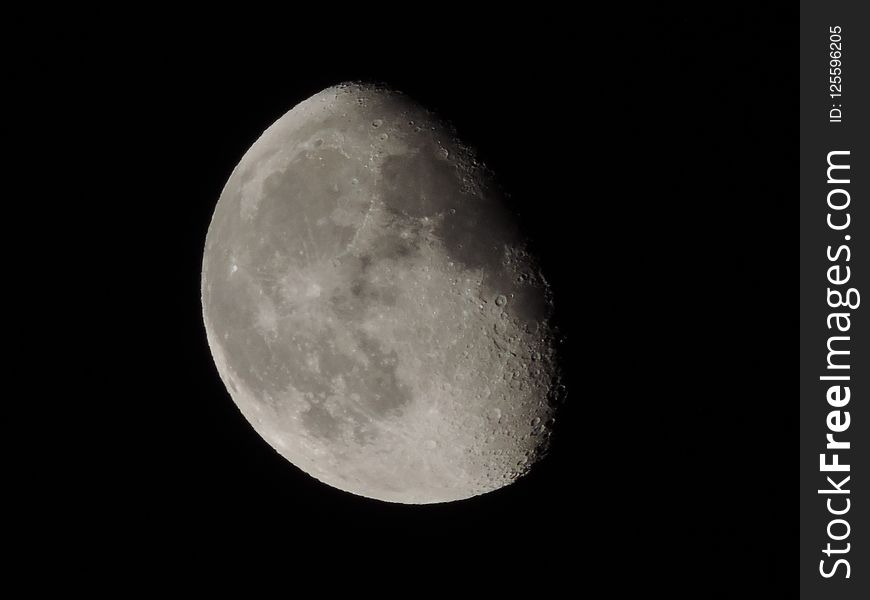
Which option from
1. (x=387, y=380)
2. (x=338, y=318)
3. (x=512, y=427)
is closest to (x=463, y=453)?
(x=512, y=427)

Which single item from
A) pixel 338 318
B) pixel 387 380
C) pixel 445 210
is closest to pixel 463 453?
pixel 387 380

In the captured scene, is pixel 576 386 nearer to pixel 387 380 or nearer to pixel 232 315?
pixel 387 380

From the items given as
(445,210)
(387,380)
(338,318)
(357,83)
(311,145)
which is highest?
(357,83)

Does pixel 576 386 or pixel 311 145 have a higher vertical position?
pixel 311 145

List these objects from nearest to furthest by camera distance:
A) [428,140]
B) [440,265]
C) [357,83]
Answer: [440,265], [428,140], [357,83]

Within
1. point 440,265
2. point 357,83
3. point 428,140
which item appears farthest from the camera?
point 357,83

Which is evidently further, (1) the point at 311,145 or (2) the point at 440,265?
(1) the point at 311,145

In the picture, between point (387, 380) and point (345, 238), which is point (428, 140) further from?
point (387, 380)
